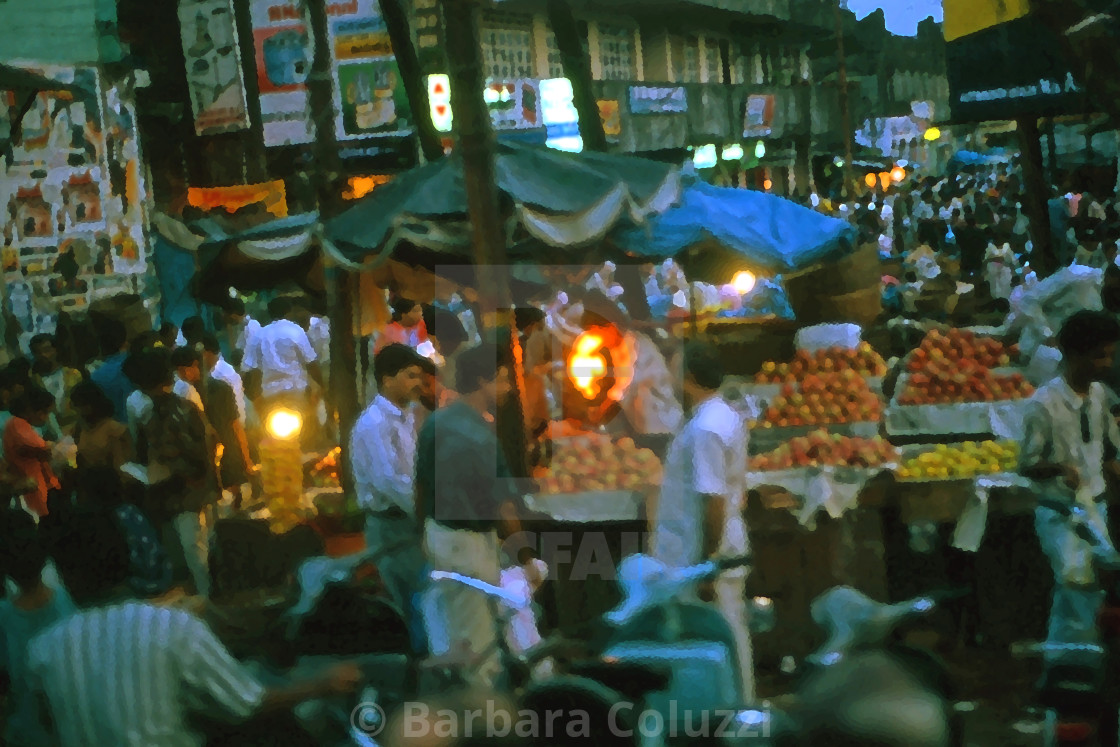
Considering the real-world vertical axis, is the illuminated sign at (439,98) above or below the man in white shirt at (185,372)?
above

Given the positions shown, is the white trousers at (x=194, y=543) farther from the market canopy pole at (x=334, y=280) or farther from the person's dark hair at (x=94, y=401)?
the market canopy pole at (x=334, y=280)

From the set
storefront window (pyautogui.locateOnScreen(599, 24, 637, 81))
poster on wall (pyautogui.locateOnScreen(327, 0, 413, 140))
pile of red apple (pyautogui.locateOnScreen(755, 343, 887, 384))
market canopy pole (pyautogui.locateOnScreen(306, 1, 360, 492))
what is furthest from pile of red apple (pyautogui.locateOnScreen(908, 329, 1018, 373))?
storefront window (pyautogui.locateOnScreen(599, 24, 637, 81))

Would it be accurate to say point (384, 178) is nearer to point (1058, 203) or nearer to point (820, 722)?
point (1058, 203)

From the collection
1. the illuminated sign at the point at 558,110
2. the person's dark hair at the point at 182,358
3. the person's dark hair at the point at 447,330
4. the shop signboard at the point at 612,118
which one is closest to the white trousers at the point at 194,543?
the person's dark hair at the point at 182,358

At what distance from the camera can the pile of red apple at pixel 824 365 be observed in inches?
348

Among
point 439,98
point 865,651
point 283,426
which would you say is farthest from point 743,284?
point 865,651

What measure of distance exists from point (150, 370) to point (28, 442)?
3.35 ft

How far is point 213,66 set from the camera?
1745 centimetres

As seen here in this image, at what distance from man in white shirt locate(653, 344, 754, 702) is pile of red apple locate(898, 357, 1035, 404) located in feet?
11.4

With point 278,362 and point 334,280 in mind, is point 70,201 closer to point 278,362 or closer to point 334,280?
point 278,362

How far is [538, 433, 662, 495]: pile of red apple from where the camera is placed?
23.9 feet

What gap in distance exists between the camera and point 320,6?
1058 centimetres

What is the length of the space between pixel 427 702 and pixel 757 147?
108 ft

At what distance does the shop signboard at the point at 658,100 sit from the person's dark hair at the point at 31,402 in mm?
21744
